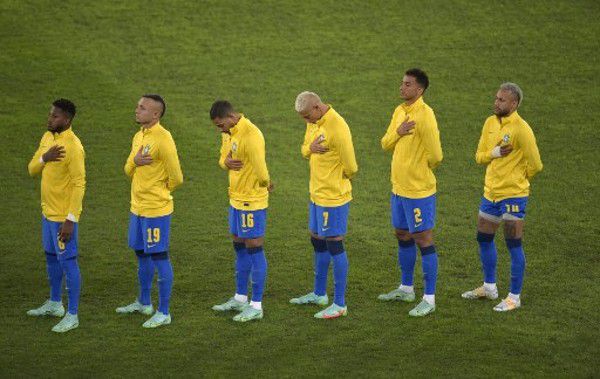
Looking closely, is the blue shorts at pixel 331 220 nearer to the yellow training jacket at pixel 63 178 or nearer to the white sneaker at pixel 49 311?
the yellow training jacket at pixel 63 178

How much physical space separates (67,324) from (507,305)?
14.6ft

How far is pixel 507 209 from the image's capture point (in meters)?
12.0

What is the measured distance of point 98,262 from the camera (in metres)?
13.7

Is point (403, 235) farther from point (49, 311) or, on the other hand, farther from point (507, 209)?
point (49, 311)

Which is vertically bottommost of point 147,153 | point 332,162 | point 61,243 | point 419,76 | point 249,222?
point 61,243

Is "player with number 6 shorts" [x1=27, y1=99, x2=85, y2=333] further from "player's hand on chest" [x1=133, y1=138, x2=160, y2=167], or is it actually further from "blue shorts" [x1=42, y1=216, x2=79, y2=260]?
"player's hand on chest" [x1=133, y1=138, x2=160, y2=167]

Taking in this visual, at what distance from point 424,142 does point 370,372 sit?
256cm

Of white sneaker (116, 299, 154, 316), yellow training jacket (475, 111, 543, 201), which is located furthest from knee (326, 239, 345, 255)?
white sneaker (116, 299, 154, 316)

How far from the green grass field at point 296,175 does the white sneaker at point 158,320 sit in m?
0.11

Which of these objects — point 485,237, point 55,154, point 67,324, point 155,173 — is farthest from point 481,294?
point 55,154

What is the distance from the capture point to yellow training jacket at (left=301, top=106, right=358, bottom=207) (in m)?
11.6

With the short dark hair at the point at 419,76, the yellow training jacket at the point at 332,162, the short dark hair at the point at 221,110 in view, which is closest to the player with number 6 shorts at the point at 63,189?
the short dark hair at the point at 221,110

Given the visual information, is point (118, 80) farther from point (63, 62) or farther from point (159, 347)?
point (159, 347)

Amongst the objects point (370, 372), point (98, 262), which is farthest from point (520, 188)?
point (98, 262)
